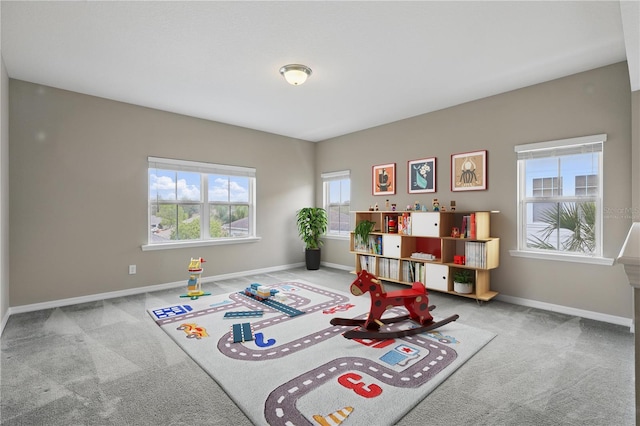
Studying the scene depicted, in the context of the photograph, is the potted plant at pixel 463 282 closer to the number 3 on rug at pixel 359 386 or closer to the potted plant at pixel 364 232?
the potted plant at pixel 364 232

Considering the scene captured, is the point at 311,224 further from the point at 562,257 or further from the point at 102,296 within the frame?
the point at 562,257

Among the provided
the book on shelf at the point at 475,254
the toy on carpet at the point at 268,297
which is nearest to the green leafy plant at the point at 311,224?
the toy on carpet at the point at 268,297

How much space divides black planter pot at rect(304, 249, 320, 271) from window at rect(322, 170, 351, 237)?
0.56m

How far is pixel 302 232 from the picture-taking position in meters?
6.16

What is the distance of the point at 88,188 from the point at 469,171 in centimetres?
509

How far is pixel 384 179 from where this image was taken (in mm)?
5402

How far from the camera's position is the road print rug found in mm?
1878

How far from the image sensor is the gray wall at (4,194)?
10.1 feet

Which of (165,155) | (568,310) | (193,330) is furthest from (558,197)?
(165,155)

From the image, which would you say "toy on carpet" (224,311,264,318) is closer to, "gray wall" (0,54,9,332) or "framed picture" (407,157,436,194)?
"gray wall" (0,54,9,332)

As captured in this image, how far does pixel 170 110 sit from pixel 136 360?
357cm

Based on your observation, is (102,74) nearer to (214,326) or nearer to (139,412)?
(214,326)

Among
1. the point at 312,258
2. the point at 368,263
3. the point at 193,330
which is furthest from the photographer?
the point at 312,258

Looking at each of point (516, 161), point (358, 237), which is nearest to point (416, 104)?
point (516, 161)
